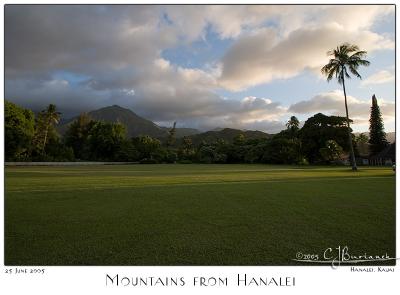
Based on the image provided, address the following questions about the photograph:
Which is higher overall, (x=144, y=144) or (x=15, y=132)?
(x=15, y=132)

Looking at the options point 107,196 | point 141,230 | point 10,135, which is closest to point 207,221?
point 141,230

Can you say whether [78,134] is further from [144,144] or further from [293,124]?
[293,124]

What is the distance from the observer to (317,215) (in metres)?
6.68

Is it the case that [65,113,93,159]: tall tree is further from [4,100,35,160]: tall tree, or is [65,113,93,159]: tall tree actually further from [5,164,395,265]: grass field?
[5,164,395,265]: grass field

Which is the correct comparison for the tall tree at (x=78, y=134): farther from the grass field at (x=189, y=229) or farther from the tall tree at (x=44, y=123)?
the grass field at (x=189, y=229)

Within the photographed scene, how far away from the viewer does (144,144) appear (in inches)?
2464

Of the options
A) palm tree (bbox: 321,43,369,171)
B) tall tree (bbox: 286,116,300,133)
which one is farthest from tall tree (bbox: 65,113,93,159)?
palm tree (bbox: 321,43,369,171)

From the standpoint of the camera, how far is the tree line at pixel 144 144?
42.4 meters

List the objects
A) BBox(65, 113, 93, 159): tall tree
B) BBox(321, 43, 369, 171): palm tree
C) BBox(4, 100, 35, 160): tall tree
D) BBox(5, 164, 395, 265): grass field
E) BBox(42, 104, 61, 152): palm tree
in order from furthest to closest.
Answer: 1. BBox(65, 113, 93, 159): tall tree
2. BBox(42, 104, 61, 152): palm tree
3. BBox(4, 100, 35, 160): tall tree
4. BBox(321, 43, 369, 171): palm tree
5. BBox(5, 164, 395, 265): grass field

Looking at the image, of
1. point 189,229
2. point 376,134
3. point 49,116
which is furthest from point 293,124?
point 189,229

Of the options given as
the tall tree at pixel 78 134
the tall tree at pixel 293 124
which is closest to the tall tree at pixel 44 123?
the tall tree at pixel 78 134

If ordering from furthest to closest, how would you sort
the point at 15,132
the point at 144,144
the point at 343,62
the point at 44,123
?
the point at 144,144 → the point at 44,123 → the point at 15,132 → the point at 343,62

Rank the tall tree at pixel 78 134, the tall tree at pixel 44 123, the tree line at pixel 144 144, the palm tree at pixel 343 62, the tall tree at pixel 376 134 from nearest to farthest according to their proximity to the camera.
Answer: the palm tree at pixel 343 62
the tree line at pixel 144 144
the tall tree at pixel 44 123
the tall tree at pixel 376 134
the tall tree at pixel 78 134

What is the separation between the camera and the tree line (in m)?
42.4
